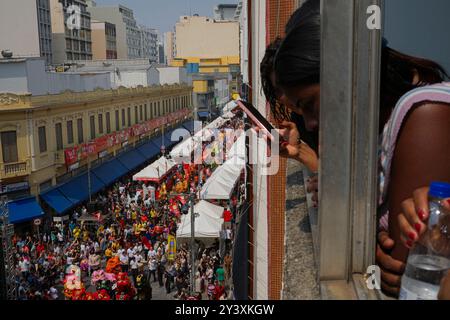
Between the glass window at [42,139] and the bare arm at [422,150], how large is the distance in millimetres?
21624

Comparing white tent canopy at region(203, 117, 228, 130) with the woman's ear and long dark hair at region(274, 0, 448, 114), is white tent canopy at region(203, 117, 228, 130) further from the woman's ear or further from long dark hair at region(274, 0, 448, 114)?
the woman's ear

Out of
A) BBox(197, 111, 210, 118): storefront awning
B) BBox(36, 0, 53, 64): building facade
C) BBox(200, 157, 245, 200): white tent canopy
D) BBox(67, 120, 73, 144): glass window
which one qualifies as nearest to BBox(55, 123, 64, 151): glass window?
BBox(67, 120, 73, 144): glass window

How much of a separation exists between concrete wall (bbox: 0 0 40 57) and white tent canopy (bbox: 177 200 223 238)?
26.6m

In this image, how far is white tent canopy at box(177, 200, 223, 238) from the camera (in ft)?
49.3

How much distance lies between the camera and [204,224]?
51.0 ft

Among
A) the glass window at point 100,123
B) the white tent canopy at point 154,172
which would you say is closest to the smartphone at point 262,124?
the white tent canopy at point 154,172

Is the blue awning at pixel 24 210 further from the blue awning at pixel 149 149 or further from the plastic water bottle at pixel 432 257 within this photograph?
the plastic water bottle at pixel 432 257

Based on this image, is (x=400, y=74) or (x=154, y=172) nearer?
(x=400, y=74)

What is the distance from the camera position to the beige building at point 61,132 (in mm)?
20219

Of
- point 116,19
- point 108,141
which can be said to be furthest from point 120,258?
point 116,19

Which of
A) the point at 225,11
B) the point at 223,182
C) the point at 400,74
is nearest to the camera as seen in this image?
the point at 400,74

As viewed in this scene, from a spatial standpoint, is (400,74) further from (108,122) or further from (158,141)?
(158,141)

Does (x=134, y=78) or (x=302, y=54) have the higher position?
(x=302, y=54)

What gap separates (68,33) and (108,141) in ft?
136
